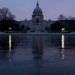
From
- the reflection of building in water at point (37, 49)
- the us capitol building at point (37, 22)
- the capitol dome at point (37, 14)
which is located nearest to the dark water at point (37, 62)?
the reflection of building in water at point (37, 49)

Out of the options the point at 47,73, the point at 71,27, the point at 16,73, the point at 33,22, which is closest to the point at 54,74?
the point at 47,73

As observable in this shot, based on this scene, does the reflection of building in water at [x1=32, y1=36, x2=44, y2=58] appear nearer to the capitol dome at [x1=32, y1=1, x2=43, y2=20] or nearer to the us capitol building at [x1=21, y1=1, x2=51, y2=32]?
the us capitol building at [x1=21, y1=1, x2=51, y2=32]

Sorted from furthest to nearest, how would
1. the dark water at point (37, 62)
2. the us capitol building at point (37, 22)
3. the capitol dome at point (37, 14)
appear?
the capitol dome at point (37, 14) → the us capitol building at point (37, 22) → the dark water at point (37, 62)

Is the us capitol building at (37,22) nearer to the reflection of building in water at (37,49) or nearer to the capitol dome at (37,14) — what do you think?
the capitol dome at (37,14)

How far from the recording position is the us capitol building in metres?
162

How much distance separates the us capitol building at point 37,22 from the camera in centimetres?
16150

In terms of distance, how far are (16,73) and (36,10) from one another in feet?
535

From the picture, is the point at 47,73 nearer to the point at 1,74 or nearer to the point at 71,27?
the point at 1,74

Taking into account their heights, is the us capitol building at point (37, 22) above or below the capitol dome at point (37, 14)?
below

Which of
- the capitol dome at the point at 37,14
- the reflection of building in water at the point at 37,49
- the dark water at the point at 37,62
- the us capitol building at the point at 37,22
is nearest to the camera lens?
the dark water at the point at 37,62

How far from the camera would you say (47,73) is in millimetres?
11180

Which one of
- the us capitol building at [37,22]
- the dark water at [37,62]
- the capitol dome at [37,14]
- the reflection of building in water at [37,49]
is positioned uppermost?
the capitol dome at [37,14]

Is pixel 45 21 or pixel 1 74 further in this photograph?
pixel 45 21

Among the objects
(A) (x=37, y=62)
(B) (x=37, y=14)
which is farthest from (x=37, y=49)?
(B) (x=37, y=14)
